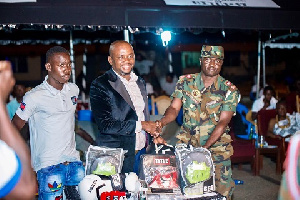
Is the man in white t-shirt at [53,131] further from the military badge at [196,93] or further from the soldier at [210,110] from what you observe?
the military badge at [196,93]

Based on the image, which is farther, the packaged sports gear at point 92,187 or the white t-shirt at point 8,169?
the packaged sports gear at point 92,187

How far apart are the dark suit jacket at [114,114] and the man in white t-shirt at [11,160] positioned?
213 centimetres

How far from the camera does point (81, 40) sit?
11938mm

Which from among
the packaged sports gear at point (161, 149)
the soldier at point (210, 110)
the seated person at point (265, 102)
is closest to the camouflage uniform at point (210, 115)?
the soldier at point (210, 110)

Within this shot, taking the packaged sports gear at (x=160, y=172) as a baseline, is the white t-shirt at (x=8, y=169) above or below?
above

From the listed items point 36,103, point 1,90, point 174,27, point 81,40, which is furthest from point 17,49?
point 1,90

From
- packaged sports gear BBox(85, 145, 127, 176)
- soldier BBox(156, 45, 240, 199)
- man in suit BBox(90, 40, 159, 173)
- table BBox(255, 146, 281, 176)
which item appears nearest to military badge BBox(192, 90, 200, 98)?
soldier BBox(156, 45, 240, 199)

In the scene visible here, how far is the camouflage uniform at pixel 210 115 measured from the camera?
4438mm

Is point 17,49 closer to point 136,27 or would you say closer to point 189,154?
point 136,27

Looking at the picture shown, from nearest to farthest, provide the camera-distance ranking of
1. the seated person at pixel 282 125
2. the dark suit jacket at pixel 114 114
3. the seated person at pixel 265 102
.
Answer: the dark suit jacket at pixel 114 114, the seated person at pixel 282 125, the seated person at pixel 265 102

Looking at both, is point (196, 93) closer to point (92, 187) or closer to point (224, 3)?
point (92, 187)

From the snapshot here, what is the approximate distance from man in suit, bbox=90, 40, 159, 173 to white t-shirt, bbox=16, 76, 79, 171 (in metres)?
0.33

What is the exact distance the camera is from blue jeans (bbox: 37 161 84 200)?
12.2 ft

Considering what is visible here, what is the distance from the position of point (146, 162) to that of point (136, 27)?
4.19 metres
